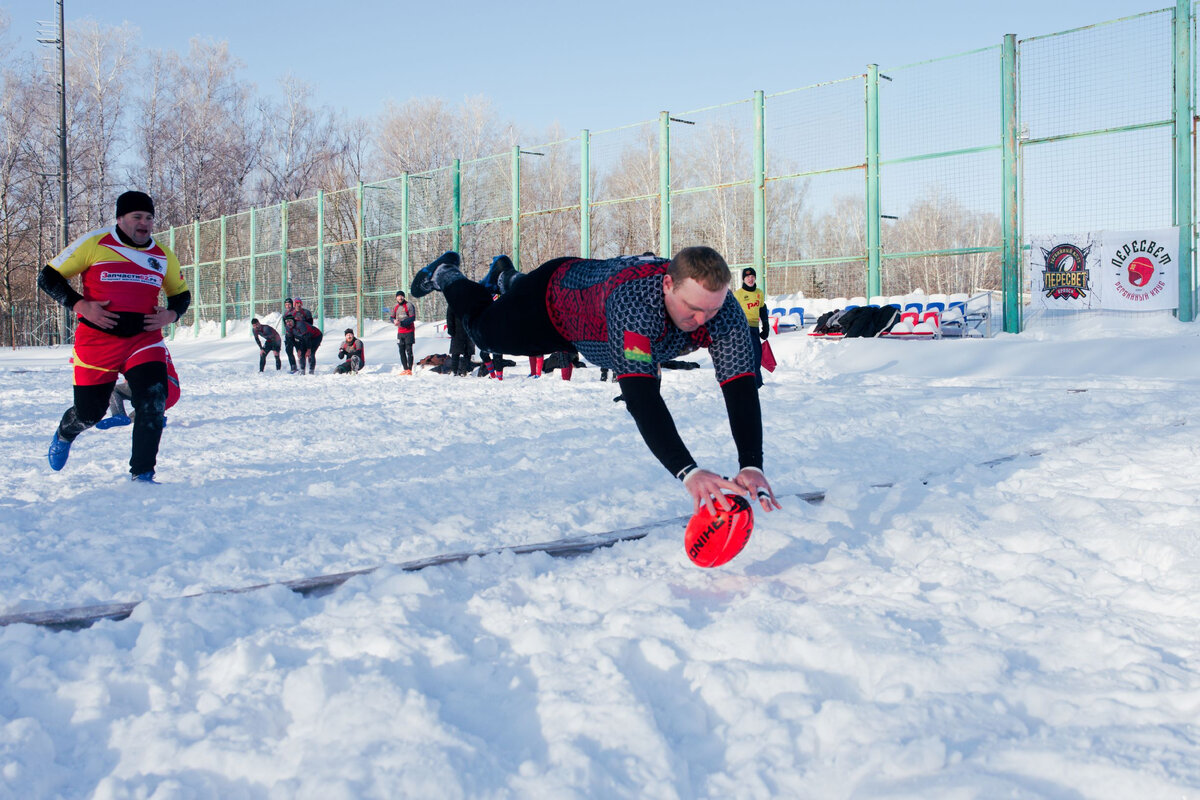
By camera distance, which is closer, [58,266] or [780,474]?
[58,266]

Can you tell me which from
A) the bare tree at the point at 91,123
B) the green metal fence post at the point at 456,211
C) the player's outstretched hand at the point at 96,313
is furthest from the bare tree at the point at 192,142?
the player's outstretched hand at the point at 96,313

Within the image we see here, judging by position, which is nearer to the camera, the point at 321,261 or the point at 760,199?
the point at 760,199

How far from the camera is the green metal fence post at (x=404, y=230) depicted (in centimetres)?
2739

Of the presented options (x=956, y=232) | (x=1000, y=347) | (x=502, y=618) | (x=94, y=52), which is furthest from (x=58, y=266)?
(x=94, y=52)

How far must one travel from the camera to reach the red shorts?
564cm

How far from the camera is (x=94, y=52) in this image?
1804 inches

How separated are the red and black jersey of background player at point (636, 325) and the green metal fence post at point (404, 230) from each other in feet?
78.7

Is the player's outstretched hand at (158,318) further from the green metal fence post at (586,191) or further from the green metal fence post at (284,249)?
the green metal fence post at (284,249)

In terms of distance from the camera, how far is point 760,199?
19.4 meters

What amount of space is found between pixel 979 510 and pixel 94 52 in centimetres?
5209

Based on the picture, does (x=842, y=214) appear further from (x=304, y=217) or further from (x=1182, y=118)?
(x=304, y=217)

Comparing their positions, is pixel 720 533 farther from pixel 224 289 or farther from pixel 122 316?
pixel 224 289

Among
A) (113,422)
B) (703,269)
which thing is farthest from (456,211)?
(703,269)

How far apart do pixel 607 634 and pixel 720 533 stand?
0.66 metres
